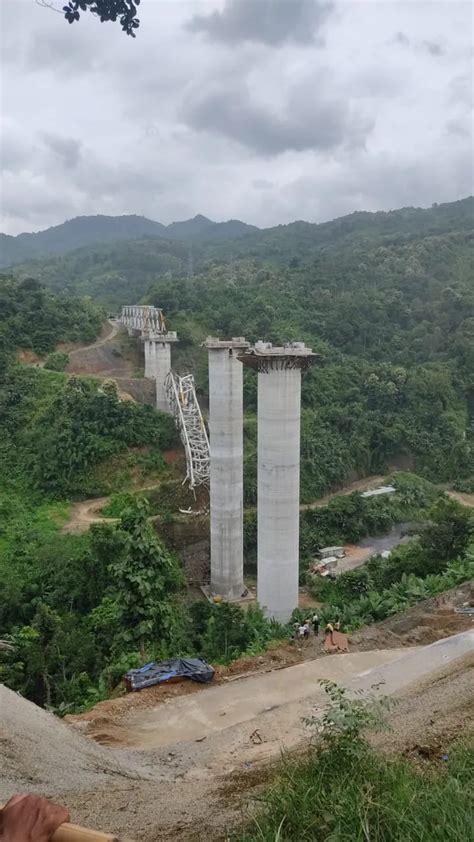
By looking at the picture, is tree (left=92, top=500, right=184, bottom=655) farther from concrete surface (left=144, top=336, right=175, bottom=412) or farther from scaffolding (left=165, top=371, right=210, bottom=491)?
concrete surface (left=144, top=336, right=175, bottom=412)

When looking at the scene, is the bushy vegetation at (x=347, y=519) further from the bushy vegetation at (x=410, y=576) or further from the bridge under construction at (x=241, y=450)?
the bushy vegetation at (x=410, y=576)

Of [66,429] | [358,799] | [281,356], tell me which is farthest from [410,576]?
[66,429]

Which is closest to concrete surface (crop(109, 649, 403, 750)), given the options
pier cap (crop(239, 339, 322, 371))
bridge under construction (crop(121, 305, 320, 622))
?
bridge under construction (crop(121, 305, 320, 622))

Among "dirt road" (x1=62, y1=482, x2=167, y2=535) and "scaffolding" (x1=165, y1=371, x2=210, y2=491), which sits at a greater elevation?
"scaffolding" (x1=165, y1=371, x2=210, y2=491)

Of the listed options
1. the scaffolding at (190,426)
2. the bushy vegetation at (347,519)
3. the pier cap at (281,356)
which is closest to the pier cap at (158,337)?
the scaffolding at (190,426)

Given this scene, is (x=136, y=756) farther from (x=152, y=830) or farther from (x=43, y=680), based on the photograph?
(x=43, y=680)

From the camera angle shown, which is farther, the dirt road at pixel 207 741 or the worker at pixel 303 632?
the worker at pixel 303 632
